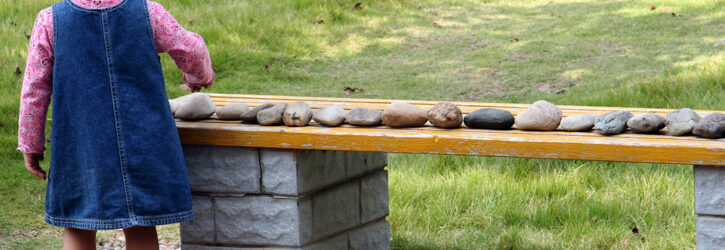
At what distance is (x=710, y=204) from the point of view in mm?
2340

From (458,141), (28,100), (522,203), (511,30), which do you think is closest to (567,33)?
(511,30)

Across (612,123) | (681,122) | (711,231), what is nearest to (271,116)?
(612,123)

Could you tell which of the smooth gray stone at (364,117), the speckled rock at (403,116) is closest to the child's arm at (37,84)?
the smooth gray stone at (364,117)

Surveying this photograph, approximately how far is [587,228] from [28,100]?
2.48 metres

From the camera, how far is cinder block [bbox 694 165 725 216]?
7.61 feet

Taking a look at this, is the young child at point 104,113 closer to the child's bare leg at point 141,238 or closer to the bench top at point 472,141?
the child's bare leg at point 141,238

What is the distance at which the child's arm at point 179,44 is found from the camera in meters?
2.61

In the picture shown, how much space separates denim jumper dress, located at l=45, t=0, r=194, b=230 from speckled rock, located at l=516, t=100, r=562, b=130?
1.17 meters

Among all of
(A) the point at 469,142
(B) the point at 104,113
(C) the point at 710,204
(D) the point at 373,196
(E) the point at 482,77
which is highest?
(B) the point at 104,113

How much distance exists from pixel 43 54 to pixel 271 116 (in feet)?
2.61

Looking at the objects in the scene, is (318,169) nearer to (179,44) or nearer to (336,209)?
(336,209)

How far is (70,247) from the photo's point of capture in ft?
8.98

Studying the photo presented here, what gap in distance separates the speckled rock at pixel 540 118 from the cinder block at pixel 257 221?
85cm

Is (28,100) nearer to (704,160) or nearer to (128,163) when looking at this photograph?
(128,163)
